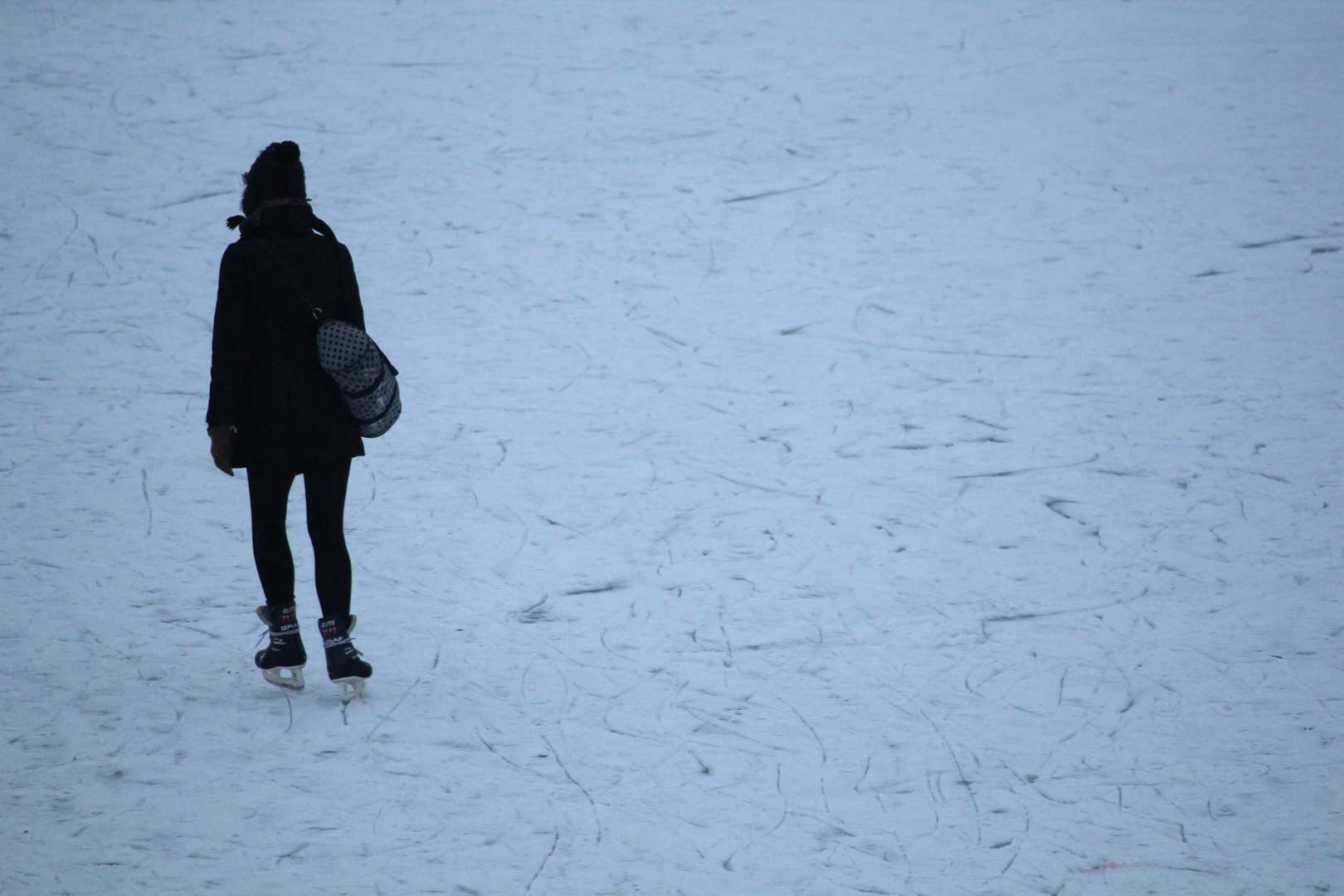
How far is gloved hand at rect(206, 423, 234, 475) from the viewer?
314cm

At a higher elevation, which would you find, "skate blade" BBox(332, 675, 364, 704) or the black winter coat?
the black winter coat

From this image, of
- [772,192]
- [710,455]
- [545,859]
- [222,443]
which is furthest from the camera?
[772,192]

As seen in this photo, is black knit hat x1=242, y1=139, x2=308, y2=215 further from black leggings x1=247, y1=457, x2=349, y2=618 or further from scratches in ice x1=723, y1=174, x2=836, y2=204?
scratches in ice x1=723, y1=174, x2=836, y2=204

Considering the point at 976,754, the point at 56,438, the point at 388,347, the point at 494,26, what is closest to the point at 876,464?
the point at 976,754

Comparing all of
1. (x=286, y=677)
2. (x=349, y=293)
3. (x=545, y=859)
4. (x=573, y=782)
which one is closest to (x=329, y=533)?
(x=286, y=677)

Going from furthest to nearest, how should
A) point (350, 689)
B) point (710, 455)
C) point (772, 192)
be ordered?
point (772, 192) → point (710, 455) → point (350, 689)

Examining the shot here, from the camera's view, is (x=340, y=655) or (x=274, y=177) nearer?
(x=274, y=177)

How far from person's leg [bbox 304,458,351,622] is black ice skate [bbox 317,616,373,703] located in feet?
0.11

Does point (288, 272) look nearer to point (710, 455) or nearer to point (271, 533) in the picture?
point (271, 533)

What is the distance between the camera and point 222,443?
3.15 m

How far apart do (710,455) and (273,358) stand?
2596mm

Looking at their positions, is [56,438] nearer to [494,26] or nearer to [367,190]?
[367,190]

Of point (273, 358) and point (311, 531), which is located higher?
point (273, 358)

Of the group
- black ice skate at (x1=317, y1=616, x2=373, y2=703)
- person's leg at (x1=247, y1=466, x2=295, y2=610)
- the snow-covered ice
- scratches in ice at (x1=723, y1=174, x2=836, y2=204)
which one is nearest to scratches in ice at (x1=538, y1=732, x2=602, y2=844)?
the snow-covered ice
